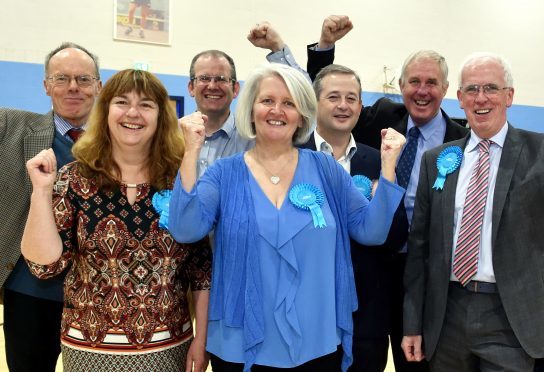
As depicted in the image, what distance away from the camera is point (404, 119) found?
2920 millimetres

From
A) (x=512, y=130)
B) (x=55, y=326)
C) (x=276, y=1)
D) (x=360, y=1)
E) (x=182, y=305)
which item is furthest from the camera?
(x=360, y=1)

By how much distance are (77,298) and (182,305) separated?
385 mm

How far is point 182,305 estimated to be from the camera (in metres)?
1.99

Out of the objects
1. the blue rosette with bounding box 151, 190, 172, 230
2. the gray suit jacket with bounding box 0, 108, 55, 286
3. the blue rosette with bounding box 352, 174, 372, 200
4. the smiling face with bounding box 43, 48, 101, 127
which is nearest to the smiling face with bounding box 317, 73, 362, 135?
the blue rosette with bounding box 352, 174, 372, 200

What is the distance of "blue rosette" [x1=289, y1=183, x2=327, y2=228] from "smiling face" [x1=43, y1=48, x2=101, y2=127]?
125 centimetres

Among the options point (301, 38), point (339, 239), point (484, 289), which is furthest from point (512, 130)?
point (301, 38)

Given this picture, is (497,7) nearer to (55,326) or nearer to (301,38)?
(301,38)

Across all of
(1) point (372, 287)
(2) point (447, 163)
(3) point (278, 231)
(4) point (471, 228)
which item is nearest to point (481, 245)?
(4) point (471, 228)

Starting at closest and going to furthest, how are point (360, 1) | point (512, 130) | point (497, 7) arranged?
point (512, 130) < point (360, 1) < point (497, 7)

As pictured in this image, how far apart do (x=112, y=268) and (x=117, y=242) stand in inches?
3.7

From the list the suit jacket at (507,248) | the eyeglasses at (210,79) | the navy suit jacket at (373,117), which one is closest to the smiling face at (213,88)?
the eyeglasses at (210,79)

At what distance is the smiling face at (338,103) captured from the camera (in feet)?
7.82

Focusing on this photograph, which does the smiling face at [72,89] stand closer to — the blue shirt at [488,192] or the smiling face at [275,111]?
the smiling face at [275,111]

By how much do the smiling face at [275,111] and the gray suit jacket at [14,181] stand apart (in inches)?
41.5
